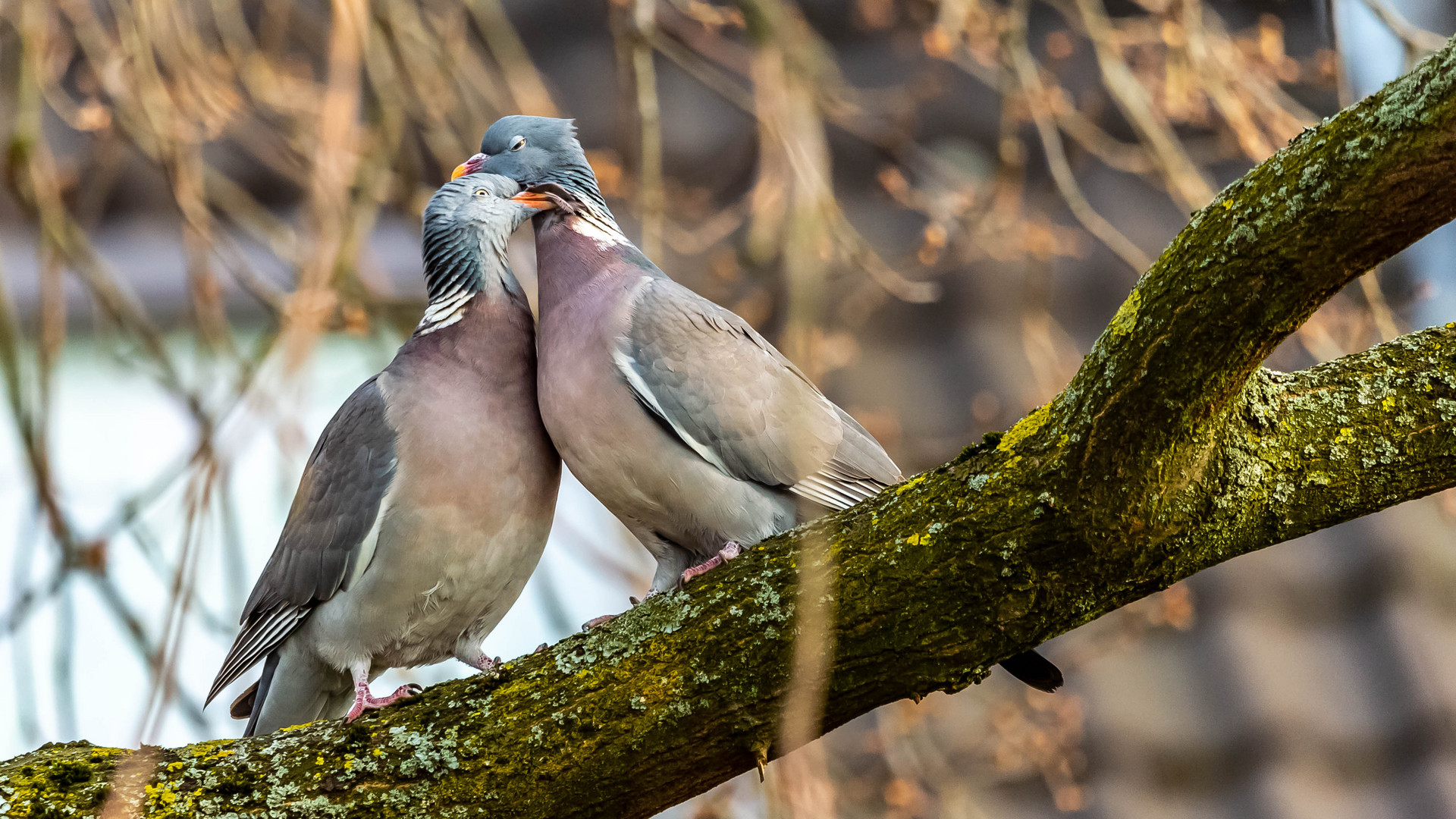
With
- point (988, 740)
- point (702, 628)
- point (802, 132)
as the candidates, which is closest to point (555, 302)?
point (802, 132)

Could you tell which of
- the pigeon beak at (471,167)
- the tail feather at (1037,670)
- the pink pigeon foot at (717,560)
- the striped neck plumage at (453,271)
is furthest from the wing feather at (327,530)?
the tail feather at (1037,670)

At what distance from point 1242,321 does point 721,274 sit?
2.91m

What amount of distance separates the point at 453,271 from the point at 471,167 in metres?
0.33

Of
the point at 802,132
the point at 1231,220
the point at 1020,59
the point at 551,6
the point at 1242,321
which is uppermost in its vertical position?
the point at 551,6

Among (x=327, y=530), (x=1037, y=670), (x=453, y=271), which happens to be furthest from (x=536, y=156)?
(x=1037, y=670)

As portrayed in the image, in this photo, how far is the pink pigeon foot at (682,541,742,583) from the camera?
2.46m

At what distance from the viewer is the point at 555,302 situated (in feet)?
9.95

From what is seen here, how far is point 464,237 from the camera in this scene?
10.2 ft

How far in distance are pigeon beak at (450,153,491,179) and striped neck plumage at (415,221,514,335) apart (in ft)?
0.60

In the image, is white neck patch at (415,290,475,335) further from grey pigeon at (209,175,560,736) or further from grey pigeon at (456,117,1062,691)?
grey pigeon at (456,117,1062,691)

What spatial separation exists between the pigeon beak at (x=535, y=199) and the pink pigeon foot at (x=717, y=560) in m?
1.04

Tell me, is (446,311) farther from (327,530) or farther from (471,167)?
(327,530)

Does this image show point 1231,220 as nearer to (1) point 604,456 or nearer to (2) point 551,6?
(1) point 604,456

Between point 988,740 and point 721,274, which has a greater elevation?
point 721,274
